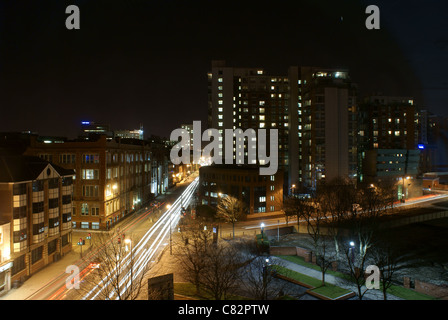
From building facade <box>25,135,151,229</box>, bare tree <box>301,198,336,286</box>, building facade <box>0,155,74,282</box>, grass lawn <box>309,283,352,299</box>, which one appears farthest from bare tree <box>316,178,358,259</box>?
building facade <box>25,135,151,229</box>

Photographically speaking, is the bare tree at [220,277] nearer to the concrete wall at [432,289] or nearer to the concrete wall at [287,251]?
the concrete wall at [287,251]

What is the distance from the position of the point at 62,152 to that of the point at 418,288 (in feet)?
127

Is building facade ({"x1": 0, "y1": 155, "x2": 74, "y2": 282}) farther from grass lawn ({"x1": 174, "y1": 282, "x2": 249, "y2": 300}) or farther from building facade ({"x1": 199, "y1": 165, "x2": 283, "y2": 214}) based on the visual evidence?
building facade ({"x1": 199, "y1": 165, "x2": 283, "y2": 214})

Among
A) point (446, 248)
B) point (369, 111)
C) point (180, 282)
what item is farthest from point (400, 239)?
point (369, 111)

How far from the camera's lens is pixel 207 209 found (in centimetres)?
4438

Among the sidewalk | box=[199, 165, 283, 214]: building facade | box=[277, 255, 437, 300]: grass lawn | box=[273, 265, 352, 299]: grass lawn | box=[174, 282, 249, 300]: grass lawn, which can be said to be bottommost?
box=[277, 255, 437, 300]: grass lawn

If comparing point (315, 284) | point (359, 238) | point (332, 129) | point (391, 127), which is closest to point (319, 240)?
point (359, 238)

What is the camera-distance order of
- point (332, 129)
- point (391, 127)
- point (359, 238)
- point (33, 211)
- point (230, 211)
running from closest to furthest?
point (33, 211) → point (359, 238) → point (230, 211) → point (332, 129) → point (391, 127)

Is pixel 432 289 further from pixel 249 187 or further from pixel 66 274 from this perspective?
pixel 249 187

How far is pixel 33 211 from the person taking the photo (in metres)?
24.6

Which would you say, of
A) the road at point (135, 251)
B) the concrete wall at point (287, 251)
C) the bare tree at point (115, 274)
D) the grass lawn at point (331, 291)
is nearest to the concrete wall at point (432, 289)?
the grass lawn at point (331, 291)

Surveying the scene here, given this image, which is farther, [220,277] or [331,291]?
[331,291]

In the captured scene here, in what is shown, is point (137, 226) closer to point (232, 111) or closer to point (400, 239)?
point (400, 239)

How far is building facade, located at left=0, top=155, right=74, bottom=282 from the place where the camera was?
2241cm
